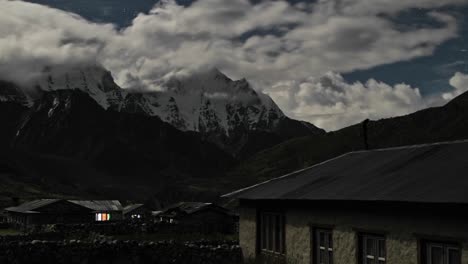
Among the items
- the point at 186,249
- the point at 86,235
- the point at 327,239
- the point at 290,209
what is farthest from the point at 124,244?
the point at 86,235

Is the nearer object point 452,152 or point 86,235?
point 452,152

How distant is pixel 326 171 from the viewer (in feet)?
84.3

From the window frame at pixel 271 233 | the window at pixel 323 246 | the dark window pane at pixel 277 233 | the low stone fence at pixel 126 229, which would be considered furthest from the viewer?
the low stone fence at pixel 126 229

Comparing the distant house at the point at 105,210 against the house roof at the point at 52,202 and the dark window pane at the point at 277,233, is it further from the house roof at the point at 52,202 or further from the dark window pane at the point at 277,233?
the dark window pane at the point at 277,233

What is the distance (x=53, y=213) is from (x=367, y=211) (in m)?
64.7

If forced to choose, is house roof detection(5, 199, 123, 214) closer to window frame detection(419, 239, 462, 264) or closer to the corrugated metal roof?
the corrugated metal roof

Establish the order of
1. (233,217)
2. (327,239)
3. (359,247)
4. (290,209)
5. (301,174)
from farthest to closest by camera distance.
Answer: (233,217) → (301,174) → (290,209) → (327,239) → (359,247)

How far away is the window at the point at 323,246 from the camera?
21359 mm

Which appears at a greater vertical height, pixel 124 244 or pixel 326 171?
pixel 326 171

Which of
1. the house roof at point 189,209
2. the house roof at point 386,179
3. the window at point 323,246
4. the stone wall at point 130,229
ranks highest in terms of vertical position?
the house roof at point 386,179

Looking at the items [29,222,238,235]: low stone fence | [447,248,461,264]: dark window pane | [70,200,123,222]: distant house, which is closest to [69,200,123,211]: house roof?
[70,200,123,222]: distant house

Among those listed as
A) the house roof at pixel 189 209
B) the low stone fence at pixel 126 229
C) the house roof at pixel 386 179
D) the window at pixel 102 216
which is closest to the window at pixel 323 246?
the house roof at pixel 386 179

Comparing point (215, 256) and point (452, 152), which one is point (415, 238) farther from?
point (215, 256)

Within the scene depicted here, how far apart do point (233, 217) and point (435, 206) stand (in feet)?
189
